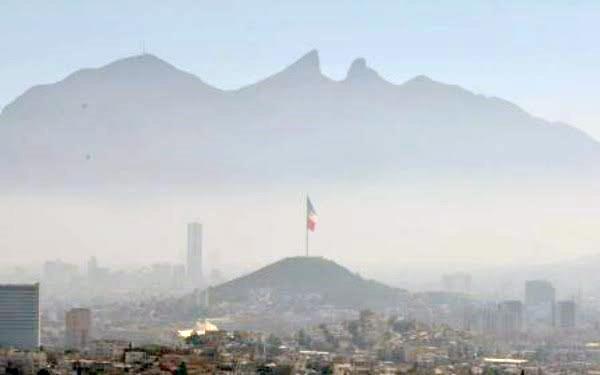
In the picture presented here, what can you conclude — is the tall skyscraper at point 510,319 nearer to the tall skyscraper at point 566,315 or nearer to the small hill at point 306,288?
the tall skyscraper at point 566,315

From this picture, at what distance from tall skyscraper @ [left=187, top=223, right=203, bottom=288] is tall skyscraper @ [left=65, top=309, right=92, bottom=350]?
174ft

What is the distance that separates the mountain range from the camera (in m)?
179

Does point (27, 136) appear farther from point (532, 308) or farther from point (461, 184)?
point (532, 308)

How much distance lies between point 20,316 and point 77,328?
2455 mm

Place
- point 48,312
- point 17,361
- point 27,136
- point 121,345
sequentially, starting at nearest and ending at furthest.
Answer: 1. point 17,361
2. point 121,345
3. point 48,312
4. point 27,136

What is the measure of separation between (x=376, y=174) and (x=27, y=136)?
3373 centimetres

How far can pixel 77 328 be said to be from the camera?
269 feet

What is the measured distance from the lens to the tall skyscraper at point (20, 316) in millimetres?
78812

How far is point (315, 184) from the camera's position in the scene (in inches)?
7328

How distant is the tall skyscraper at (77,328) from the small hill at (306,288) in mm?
22753

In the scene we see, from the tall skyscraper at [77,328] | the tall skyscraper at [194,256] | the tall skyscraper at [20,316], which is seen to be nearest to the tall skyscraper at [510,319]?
the tall skyscraper at [77,328]

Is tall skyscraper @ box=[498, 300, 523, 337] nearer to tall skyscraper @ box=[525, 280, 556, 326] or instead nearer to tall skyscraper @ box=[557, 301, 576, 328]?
tall skyscraper @ box=[557, 301, 576, 328]

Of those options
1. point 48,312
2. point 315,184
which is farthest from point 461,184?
point 48,312

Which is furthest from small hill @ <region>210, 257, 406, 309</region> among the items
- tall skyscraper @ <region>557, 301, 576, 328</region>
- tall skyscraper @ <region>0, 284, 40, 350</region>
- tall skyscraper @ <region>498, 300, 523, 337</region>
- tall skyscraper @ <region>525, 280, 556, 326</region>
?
tall skyscraper @ <region>0, 284, 40, 350</region>
